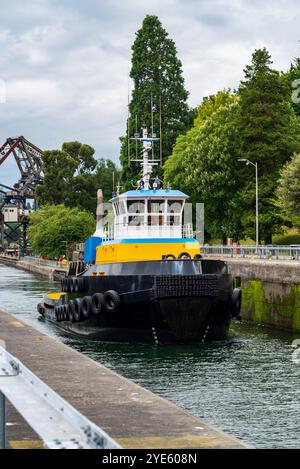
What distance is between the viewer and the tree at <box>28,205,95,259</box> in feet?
348

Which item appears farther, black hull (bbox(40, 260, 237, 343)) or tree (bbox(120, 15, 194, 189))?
tree (bbox(120, 15, 194, 189))

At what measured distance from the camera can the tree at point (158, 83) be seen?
9075 cm

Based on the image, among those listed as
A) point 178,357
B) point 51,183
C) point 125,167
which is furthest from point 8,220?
point 178,357

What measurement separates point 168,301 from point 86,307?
15.0ft

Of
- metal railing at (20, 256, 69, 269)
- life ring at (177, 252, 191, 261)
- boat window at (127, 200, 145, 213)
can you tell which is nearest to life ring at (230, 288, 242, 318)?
life ring at (177, 252, 191, 261)

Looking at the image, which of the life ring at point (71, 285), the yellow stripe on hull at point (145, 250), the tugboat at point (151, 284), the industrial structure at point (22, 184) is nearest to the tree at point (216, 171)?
the life ring at point (71, 285)

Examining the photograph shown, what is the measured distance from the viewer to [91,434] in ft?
20.2

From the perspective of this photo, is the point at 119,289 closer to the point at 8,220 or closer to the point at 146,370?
the point at 146,370

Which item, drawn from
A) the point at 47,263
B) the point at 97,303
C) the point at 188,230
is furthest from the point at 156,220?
the point at 47,263

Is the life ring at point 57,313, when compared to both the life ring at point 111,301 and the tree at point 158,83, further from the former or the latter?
the tree at point 158,83

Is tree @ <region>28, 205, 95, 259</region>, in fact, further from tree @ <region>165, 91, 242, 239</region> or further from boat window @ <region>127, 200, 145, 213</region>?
boat window @ <region>127, 200, 145, 213</region>

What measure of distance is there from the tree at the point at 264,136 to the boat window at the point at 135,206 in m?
31.6

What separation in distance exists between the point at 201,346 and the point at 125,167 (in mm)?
61401

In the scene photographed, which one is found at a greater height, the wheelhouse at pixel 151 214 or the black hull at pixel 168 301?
the wheelhouse at pixel 151 214
